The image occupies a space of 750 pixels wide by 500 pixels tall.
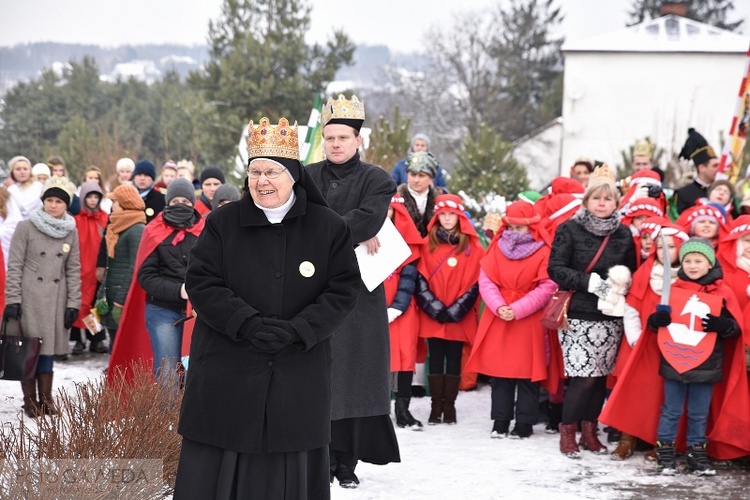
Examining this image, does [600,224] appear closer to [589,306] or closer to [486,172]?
[589,306]

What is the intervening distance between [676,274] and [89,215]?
641 centimetres

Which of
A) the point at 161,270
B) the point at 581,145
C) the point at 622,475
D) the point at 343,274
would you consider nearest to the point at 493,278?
the point at 622,475

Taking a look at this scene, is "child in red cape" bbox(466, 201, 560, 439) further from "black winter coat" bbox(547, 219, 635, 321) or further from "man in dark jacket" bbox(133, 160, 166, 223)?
"man in dark jacket" bbox(133, 160, 166, 223)

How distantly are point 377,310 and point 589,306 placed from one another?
189cm

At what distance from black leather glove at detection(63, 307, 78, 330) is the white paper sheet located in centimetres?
309

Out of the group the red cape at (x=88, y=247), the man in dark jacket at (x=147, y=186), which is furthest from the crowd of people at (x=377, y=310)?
the man in dark jacket at (x=147, y=186)

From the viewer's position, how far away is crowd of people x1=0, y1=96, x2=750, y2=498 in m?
4.14

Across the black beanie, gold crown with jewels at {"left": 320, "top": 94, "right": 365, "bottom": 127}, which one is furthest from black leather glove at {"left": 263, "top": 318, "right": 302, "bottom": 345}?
the black beanie

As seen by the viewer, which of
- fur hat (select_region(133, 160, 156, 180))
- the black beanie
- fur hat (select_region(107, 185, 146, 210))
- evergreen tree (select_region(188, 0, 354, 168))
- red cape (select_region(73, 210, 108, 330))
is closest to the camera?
fur hat (select_region(107, 185, 146, 210))

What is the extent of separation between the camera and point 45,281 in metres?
7.92

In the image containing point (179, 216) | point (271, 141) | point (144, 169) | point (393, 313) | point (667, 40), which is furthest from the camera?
point (667, 40)

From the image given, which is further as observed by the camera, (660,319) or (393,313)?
(393,313)

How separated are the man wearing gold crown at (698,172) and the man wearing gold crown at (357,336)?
14.5ft

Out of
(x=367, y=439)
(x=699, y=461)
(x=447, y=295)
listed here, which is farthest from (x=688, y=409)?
(x=367, y=439)
